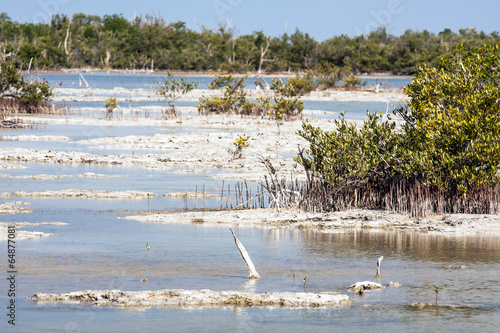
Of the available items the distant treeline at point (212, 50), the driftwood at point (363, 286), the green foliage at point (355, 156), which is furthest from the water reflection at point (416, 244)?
the distant treeline at point (212, 50)

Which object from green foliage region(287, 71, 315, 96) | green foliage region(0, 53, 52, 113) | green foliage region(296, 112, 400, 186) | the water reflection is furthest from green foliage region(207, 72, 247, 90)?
the water reflection

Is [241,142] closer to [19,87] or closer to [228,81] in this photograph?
[19,87]

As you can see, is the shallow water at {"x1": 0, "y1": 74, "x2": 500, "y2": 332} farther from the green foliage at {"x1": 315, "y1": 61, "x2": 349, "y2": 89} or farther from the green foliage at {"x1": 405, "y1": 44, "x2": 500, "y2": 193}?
the green foliage at {"x1": 315, "y1": 61, "x2": 349, "y2": 89}

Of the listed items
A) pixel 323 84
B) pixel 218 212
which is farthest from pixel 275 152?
pixel 323 84

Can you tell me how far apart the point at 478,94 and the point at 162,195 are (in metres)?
8.33

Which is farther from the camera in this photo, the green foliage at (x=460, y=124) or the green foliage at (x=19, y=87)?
the green foliage at (x=19, y=87)

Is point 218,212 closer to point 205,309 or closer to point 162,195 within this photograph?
point 162,195

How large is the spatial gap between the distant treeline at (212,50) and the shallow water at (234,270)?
88209 mm

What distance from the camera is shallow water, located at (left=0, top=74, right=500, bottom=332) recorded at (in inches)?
375

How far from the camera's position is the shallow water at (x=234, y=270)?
9.52 meters

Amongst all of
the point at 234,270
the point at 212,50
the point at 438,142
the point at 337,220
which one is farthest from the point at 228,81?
the point at 212,50

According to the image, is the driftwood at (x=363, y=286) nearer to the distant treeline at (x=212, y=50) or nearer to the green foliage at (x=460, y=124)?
the green foliage at (x=460, y=124)

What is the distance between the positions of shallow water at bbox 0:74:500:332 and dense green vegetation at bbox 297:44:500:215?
4.60 feet

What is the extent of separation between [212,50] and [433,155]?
107 m
